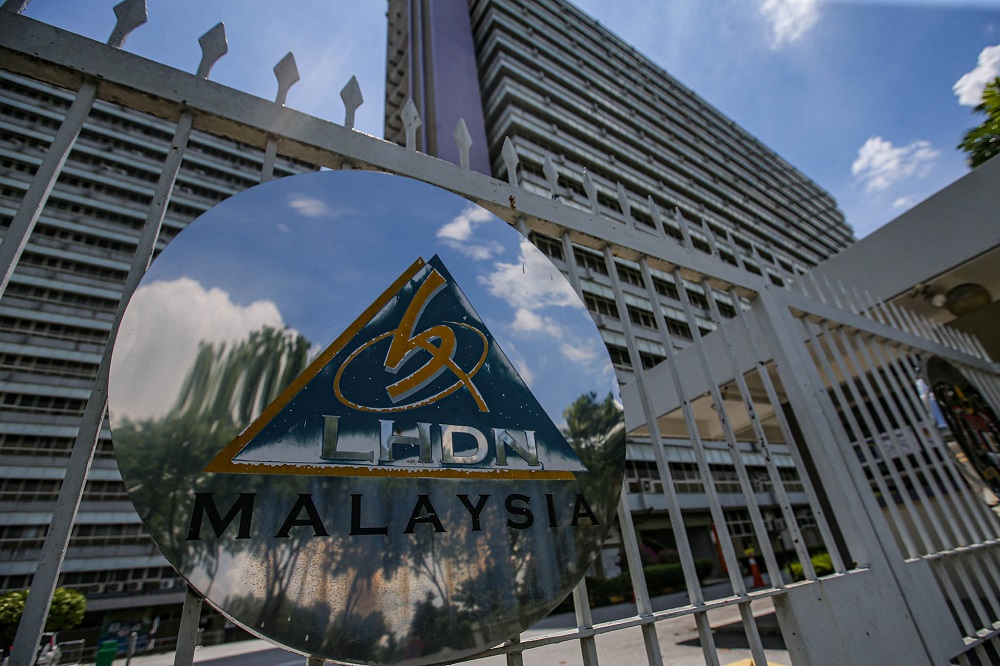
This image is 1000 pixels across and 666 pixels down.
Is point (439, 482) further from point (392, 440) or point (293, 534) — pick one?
point (293, 534)

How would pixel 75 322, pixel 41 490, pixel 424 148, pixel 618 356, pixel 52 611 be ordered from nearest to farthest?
pixel 52 611
pixel 424 148
pixel 41 490
pixel 618 356
pixel 75 322

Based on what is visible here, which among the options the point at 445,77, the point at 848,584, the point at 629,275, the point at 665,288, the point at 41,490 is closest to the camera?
the point at 848,584

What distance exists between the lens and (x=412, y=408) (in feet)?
3.76

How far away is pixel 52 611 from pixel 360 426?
64.8 feet

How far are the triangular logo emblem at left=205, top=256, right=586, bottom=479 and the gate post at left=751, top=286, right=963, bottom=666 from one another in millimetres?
1179

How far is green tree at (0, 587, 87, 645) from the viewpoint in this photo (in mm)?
11102

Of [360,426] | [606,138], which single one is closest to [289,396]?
[360,426]

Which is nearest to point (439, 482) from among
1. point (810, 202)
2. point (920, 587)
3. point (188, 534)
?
point (188, 534)

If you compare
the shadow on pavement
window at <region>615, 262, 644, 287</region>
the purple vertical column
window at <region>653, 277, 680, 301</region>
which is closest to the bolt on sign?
the shadow on pavement

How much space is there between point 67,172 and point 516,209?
1468 inches

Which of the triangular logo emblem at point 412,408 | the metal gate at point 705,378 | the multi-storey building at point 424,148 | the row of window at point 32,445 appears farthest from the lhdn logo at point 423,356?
the row of window at point 32,445

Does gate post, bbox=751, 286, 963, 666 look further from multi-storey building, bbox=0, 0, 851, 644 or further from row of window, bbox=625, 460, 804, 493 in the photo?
row of window, bbox=625, 460, 804, 493

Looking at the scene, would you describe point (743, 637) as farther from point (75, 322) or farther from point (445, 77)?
point (75, 322)

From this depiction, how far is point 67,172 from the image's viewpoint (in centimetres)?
2666
